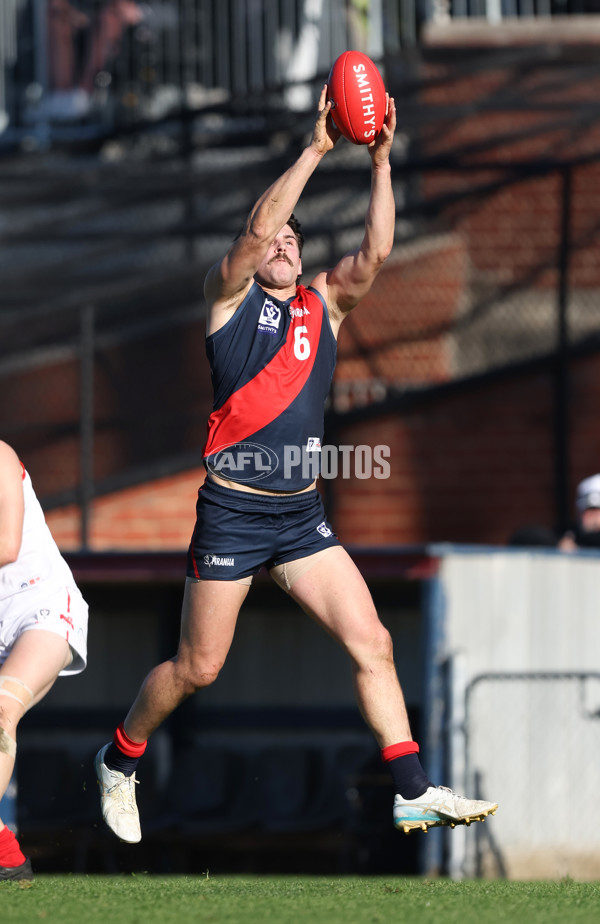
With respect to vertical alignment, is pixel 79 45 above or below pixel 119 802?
above

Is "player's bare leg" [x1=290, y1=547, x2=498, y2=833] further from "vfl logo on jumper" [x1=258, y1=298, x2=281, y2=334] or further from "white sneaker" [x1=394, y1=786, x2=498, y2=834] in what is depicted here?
"vfl logo on jumper" [x1=258, y1=298, x2=281, y2=334]

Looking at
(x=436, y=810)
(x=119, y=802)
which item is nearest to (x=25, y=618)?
(x=119, y=802)

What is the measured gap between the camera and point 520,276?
38.2 ft

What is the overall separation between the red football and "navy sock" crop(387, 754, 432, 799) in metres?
2.46

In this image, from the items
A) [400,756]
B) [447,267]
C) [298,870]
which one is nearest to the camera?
[400,756]

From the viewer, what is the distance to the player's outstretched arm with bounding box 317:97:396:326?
5.46 m

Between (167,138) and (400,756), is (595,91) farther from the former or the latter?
(400,756)

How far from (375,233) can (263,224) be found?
0.60 metres

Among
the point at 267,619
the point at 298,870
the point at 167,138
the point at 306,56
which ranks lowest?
the point at 298,870

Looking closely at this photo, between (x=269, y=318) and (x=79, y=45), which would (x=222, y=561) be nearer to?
(x=269, y=318)

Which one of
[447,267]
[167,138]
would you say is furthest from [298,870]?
[167,138]

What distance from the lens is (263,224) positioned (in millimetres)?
5070

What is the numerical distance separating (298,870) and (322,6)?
8355mm

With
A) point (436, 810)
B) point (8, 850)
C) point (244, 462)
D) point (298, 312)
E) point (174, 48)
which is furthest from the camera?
point (174, 48)
